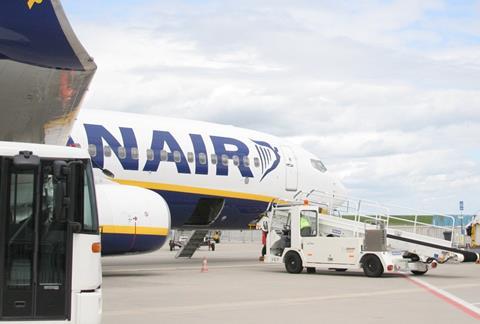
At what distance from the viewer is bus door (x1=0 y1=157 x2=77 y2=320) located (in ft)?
29.4

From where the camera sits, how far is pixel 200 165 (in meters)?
25.2

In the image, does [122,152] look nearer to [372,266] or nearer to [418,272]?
[372,266]

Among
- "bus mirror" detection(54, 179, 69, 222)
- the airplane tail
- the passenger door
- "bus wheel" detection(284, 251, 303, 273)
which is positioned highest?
the airplane tail

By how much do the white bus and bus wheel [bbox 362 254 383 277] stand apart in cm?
1327

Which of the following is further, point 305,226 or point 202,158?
point 202,158

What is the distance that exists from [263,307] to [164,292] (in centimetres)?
343

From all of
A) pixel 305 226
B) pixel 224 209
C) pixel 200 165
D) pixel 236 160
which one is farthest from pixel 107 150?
pixel 305 226

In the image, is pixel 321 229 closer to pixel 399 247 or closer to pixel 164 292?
pixel 399 247

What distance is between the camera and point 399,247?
74.4 ft

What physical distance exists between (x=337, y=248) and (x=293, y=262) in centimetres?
153

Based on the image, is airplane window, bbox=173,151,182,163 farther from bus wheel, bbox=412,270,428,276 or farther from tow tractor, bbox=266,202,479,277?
bus wheel, bbox=412,270,428,276

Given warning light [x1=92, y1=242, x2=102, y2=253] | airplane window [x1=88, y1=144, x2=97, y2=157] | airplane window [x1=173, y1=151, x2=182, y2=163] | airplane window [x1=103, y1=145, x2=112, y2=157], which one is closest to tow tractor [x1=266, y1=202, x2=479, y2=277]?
airplane window [x1=173, y1=151, x2=182, y2=163]

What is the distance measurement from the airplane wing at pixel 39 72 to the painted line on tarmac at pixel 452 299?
288 inches

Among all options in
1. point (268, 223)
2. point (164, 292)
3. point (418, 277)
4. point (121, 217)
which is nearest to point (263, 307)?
point (164, 292)
